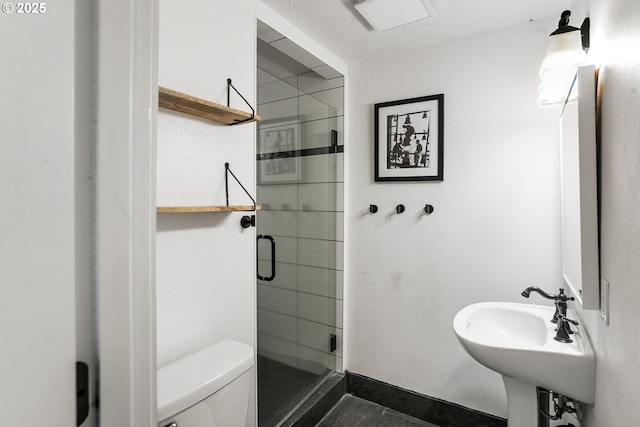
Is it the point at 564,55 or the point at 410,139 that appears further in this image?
the point at 410,139

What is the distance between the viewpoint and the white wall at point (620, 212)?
72cm

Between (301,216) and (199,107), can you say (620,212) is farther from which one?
(301,216)

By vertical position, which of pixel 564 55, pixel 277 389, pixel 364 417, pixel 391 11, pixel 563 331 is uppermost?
pixel 391 11

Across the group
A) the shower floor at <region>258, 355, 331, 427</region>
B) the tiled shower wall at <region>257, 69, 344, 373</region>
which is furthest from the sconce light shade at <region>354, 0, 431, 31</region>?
the shower floor at <region>258, 355, 331, 427</region>

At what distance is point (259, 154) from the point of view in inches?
69.1

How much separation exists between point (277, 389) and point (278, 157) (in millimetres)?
1355

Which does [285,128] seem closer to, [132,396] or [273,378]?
[273,378]

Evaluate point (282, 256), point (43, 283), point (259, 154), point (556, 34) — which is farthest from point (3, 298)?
point (556, 34)

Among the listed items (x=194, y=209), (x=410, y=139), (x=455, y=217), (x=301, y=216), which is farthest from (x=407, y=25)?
(x=194, y=209)

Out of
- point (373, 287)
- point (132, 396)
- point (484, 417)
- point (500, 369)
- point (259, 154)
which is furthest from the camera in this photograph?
point (373, 287)

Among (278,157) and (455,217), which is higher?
(278,157)

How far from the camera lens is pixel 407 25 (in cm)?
183

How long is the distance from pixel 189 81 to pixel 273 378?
5.26ft

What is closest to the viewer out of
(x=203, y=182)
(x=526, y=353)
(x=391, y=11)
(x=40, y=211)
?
(x=40, y=211)
